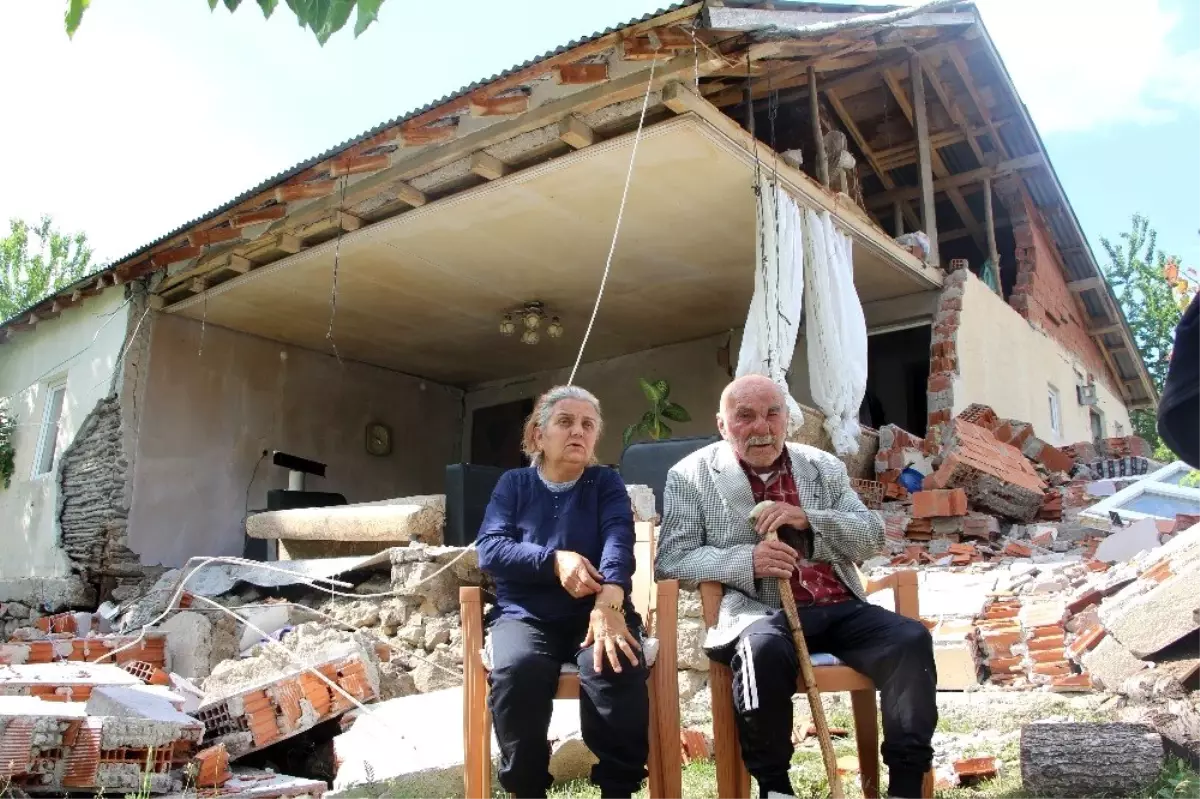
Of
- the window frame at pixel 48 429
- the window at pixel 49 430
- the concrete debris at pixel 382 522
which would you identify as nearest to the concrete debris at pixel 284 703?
the concrete debris at pixel 382 522

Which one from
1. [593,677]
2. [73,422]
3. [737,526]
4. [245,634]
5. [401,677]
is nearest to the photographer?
[593,677]

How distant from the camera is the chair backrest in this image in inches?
212

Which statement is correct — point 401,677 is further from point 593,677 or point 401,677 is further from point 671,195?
point 671,195

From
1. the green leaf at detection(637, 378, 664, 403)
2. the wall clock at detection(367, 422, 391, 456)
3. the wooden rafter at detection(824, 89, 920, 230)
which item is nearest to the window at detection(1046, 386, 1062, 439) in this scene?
the wooden rafter at detection(824, 89, 920, 230)

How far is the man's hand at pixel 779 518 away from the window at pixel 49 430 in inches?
334

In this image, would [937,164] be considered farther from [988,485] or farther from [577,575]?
[577,575]

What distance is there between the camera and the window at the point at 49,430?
8844 millimetres

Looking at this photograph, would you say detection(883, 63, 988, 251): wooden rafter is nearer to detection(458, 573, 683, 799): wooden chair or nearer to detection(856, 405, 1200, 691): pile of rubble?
detection(856, 405, 1200, 691): pile of rubble

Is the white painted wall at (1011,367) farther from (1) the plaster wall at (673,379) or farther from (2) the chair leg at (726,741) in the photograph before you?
(2) the chair leg at (726,741)

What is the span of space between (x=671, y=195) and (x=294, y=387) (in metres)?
5.62

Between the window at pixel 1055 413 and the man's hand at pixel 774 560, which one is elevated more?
the window at pixel 1055 413

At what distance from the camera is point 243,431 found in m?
9.44

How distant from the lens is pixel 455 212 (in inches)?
263

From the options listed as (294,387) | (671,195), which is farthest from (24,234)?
(671,195)
